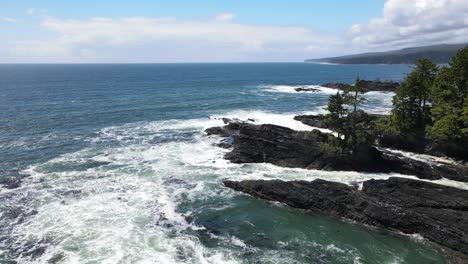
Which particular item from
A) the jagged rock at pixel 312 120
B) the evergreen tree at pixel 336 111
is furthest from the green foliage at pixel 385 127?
the jagged rock at pixel 312 120

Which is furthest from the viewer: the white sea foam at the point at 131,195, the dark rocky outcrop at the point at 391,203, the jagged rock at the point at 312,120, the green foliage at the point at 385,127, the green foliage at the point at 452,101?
the jagged rock at the point at 312,120

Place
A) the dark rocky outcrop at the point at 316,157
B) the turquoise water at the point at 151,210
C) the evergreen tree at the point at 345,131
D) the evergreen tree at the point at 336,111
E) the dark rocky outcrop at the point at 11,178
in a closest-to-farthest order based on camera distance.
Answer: the turquoise water at the point at 151,210 < the dark rocky outcrop at the point at 11,178 < the dark rocky outcrop at the point at 316,157 < the evergreen tree at the point at 345,131 < the evergreen tree at the point at 336,111

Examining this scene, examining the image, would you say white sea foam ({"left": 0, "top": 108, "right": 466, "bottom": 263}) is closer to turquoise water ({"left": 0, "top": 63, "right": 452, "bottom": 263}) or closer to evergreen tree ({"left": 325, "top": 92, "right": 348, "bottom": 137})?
turquoise water ({"left": 0, "top": 63, "right": 452, "bottom": 263})

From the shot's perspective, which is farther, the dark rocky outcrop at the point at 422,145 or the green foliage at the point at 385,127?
the green foliage at the point at 385,127

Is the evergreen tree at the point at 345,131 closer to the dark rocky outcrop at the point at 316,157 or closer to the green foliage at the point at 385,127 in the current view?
the dark rocky outcrop at the point at 316,157

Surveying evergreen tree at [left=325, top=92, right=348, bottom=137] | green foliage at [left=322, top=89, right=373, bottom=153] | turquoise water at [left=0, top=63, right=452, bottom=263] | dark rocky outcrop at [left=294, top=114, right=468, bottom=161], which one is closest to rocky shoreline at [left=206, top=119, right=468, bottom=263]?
green foliage at [left=322, top=89, right=373, bottom=153]

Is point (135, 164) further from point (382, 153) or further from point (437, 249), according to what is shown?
point (437, 249)
